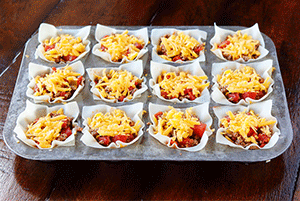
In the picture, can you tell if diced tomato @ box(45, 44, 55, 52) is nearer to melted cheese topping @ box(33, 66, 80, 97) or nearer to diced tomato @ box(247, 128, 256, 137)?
melted cheese topping @ box(33, 66, 80, 97)

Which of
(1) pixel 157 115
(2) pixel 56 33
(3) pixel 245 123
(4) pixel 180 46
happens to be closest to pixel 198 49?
(4) pixel 180 46

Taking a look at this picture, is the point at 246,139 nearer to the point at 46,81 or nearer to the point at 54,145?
the point at 54,145

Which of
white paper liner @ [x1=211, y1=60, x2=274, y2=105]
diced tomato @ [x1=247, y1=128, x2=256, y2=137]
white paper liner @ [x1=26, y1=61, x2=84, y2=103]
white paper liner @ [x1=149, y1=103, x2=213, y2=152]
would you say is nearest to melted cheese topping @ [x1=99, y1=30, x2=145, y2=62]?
white paper liner @ [x1=26, y1=61, x2=84, y2=103]

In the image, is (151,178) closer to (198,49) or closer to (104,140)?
(104,140)

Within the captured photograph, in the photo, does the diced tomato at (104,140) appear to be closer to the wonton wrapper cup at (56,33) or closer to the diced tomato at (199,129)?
the diced tomato at (199,129)

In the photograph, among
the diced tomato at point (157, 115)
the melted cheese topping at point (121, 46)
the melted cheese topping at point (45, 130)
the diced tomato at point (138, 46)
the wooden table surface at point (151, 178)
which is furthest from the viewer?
the diced tomato at point (138, 46)

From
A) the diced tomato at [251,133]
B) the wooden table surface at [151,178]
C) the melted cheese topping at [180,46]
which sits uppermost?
the melted cheese topping at [180,46]

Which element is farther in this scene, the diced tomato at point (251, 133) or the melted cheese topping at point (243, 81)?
the melted cheese topping at point (243, 81)

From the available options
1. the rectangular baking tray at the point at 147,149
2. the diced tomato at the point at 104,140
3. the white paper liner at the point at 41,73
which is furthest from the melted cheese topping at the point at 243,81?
the white paper liner at the point at 41,73
